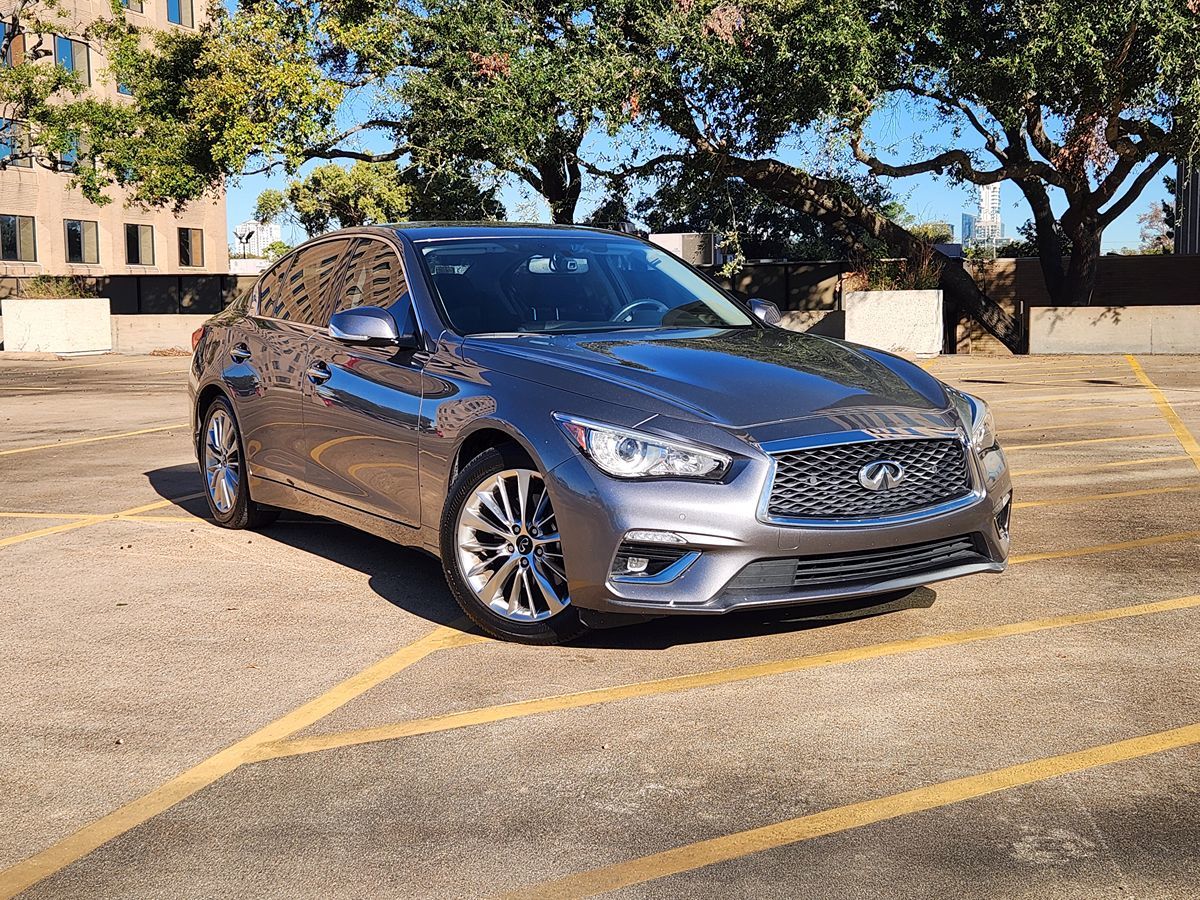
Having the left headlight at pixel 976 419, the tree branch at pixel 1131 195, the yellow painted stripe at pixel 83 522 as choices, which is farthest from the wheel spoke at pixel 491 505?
the tree branch at pixel 1131 195

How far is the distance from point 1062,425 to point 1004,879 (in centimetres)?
1026

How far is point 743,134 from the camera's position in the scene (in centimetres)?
2550

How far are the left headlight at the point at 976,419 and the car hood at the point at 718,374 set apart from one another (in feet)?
0.26

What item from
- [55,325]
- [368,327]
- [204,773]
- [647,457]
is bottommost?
[204,773]

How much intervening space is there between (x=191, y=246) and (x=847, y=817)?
74986 millimetres

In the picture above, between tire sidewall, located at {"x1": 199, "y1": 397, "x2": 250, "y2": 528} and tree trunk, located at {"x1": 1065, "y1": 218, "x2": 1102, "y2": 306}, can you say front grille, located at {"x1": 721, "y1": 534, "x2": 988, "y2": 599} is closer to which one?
tire sidewall, located at {"x1": 199, "y1": 397, "x2": 250, "y2": 528}

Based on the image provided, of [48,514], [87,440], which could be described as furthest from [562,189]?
[48,514]

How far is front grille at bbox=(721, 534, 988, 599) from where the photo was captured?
5.19m

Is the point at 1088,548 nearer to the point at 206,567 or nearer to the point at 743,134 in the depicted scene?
the point at 206,567

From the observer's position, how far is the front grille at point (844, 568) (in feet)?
17.0

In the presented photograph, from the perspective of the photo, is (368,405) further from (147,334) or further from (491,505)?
(147,334)

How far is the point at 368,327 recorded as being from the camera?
6.29 m

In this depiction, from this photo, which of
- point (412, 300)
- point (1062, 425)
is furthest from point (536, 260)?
point (1062, 425)

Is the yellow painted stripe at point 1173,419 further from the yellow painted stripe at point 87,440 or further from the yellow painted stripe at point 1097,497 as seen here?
the yellow painted stripe at point 87,440
